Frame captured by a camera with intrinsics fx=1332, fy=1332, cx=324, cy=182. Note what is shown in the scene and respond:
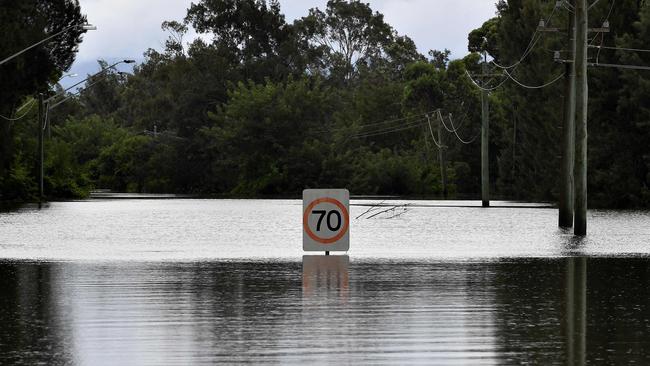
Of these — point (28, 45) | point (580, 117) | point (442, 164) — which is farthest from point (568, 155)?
point (442, 164)

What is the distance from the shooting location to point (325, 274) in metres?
20.7

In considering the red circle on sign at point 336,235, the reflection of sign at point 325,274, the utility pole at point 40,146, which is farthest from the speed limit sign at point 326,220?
the utility pole at point 40,146

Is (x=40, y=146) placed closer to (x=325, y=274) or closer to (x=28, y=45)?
(x=28, y=45)

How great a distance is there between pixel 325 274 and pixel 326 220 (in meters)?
3.67

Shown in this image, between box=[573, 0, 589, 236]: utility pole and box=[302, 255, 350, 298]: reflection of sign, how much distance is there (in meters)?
11.6

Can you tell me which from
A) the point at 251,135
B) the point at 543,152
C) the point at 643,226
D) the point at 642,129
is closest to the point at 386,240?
the point at 643,226

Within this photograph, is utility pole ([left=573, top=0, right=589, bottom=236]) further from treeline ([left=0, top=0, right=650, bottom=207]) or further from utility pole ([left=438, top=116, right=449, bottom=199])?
utility pole ([left=438, top=116, right=449, bottom=199])

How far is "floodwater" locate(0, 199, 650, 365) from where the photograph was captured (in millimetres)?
11586


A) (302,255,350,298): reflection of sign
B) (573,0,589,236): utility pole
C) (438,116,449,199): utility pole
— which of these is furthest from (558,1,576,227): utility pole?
(438,116,449,199): utility pole

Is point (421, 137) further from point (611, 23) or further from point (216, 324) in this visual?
point (216, 324)

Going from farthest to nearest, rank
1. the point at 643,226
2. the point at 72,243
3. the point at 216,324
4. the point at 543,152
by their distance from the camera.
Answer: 1. the point at 543,152
2. the point at 643,226
3. the point at 72,243
4. the point at 216,324

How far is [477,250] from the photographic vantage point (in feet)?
93.5

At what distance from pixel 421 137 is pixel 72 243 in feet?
328

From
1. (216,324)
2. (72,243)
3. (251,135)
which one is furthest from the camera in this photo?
(251,135)
